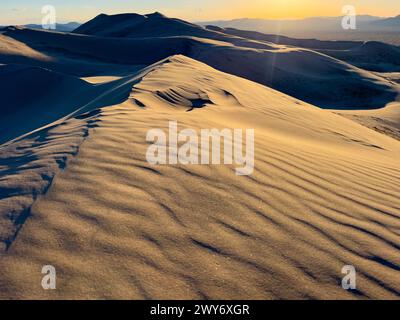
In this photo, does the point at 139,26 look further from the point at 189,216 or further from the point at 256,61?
the point at 189,216

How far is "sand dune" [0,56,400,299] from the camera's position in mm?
2213

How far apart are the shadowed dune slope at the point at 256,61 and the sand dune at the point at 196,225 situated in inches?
568

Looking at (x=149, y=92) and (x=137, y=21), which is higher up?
(x=137, y=21)

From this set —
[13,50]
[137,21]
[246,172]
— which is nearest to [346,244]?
[246,172]

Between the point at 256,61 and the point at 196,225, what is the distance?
61.9ft

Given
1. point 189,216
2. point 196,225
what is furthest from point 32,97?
point 196,225

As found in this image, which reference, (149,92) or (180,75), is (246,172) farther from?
(180,75)

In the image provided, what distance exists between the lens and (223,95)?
8539 millimetres

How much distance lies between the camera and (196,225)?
2.71 metres

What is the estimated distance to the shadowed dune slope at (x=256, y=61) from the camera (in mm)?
18344

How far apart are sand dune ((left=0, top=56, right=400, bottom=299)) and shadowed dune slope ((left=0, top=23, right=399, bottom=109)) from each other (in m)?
14.4

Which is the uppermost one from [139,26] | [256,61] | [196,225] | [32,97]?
[139,26]

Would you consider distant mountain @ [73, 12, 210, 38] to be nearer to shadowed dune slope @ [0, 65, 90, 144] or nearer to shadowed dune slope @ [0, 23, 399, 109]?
shadowed dune slope @ [0, 23, 399, 109]
